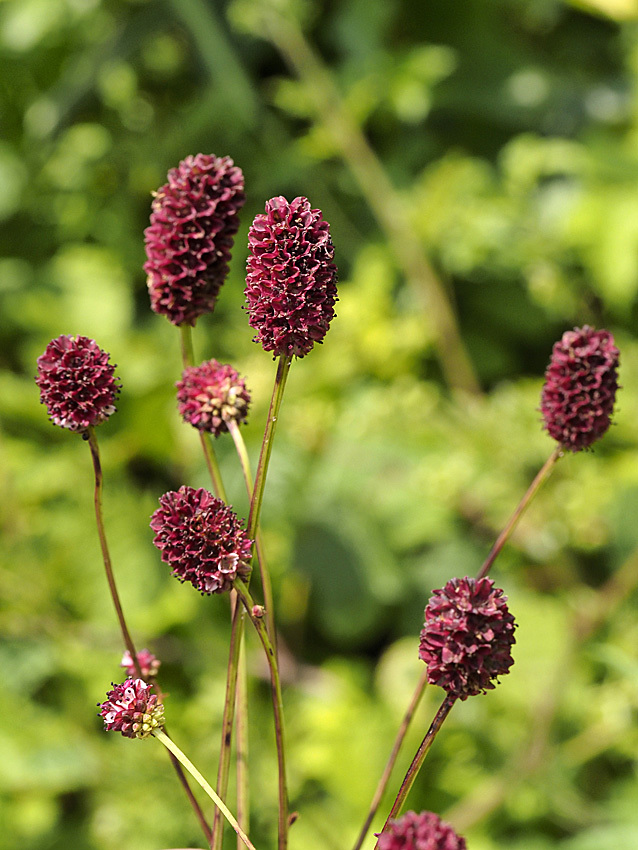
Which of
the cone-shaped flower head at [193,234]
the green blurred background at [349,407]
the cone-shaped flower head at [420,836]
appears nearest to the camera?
the cone-shaped flower head at [420,836]

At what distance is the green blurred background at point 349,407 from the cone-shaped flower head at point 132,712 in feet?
3.25

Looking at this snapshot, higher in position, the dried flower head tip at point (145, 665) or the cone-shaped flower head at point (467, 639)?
the dried flower head tip at point (145, 665)

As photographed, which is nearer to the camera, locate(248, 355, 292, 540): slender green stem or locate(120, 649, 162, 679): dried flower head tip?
locate(248, 355, 292, 540): slender green stem

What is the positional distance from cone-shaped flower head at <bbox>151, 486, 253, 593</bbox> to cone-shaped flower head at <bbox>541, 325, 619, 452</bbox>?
1.00 feet

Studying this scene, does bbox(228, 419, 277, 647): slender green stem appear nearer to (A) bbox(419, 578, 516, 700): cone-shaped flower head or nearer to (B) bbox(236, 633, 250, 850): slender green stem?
(B) bbox(236, 633, 250, 850): slender green stem

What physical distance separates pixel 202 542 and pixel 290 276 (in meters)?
0.20

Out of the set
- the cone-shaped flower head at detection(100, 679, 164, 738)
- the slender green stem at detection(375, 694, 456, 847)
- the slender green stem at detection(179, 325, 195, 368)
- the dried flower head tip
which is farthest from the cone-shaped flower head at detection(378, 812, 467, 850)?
the slender green stem at detection(179, 325, 195, 368)

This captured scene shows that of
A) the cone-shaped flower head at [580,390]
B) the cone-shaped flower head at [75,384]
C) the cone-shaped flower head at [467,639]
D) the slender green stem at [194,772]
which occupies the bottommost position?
the slender green stem at [194,772]

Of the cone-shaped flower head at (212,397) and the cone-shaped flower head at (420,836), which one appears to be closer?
the cone-shaped flower head at (420,836)

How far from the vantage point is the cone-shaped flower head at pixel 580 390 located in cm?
76

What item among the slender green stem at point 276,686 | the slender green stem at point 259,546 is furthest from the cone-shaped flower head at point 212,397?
the slender green stem at point 276,686

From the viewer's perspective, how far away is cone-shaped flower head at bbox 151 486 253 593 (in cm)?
62

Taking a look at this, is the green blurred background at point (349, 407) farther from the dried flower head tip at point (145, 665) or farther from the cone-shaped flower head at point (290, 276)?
the cone-shaped flower head at point (290, 276)

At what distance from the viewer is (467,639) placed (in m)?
0.59
